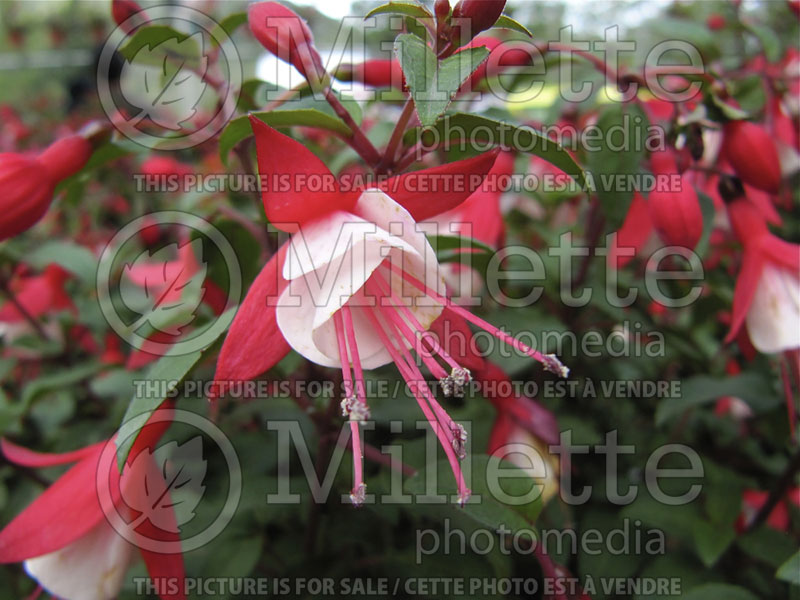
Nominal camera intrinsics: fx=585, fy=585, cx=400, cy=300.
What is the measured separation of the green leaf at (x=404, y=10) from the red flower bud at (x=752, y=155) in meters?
0.33

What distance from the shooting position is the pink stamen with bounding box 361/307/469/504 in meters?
0.36

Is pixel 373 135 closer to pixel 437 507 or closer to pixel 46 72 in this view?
pixel 437 507

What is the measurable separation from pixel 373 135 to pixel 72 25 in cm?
522

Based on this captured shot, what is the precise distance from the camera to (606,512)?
649 millimetres

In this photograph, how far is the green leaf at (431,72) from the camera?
0.34m

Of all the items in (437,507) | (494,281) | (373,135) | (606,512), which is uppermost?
(373,135)

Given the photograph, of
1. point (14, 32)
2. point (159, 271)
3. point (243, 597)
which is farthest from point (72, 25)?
point (243, 597)

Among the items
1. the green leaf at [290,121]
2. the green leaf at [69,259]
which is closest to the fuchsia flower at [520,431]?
the green leaf at [290,121]

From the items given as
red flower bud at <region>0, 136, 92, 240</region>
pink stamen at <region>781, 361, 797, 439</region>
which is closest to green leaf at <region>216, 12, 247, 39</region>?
red flower bud at <region>0, 136, 92, 240</region>

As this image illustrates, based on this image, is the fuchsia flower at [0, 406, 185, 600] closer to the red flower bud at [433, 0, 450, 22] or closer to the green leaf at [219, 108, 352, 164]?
the green leaf at [219, 108, 352, 164]

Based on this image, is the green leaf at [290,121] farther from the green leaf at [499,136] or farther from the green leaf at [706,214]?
the green leaf at [706,214]

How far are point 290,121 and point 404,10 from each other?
11 cm

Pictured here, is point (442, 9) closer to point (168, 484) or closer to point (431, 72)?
point (431, 72)

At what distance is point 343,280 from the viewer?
381 mm
